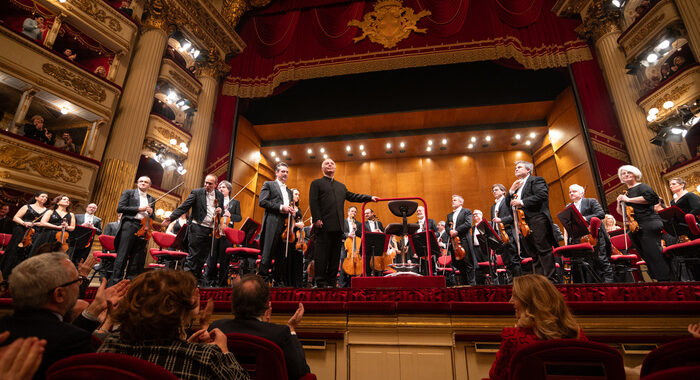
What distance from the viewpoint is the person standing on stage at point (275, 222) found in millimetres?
4016

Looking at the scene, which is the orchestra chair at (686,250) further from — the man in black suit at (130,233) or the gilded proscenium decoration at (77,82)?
the gilded proscenium decoration at (77,82)

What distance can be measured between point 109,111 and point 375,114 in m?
6.80

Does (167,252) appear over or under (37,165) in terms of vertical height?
under

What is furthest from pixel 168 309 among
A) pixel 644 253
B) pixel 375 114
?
pixel 375 114

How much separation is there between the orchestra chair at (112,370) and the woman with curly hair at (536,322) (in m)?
1.19

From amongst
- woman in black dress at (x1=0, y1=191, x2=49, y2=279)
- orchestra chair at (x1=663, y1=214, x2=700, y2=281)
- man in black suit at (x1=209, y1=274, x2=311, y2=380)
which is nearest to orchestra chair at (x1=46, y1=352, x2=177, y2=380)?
man in black suit at (x1=209, y1=274, x2=311, y2=380)

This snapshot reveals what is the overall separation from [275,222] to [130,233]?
2.04 meters

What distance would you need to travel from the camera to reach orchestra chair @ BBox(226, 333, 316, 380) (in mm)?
1156

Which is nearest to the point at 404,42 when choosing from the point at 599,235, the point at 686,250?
the point at 599,235

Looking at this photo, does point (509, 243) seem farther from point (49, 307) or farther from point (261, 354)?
point (49, 307)

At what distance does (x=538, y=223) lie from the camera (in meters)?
3.77

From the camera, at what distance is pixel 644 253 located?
3.91 meters

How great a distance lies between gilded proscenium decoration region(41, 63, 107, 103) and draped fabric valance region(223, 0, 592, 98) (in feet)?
10.7

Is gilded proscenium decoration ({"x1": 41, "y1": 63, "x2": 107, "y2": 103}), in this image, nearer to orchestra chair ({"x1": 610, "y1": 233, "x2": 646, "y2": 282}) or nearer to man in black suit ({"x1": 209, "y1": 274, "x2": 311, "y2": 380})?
man in black suit ({"x1": 209, "y1": 274, "x2": 311, "y2": 380})
